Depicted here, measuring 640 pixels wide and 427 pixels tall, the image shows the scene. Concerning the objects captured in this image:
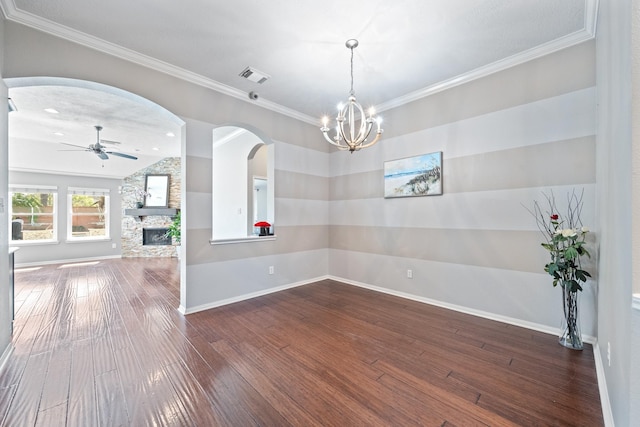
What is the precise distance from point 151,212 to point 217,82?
634 centimetres

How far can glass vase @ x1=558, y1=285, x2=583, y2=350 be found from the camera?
7.89ft

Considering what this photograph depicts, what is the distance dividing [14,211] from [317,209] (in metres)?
8.14

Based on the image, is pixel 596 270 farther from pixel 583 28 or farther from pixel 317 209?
pixel 317 209

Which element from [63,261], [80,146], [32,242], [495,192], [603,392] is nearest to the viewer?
[603,392]

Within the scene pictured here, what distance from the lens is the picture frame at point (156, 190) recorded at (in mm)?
8281

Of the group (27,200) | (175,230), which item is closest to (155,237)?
(175,230)

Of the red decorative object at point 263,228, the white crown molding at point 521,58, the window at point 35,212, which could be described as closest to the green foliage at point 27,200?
the window at point 35,212

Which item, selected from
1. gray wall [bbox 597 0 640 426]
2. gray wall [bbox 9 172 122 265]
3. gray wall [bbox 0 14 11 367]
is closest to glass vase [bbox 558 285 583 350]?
gray wall [bbox 597 0 640 426]

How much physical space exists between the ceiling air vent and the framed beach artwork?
2224mm

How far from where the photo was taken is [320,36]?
2.58 meters

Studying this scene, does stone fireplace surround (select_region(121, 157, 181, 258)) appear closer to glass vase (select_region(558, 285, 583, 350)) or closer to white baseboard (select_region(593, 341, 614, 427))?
glass vase (select_region(558, 285, 583, 350))

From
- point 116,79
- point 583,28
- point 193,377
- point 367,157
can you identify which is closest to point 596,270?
point 583,28

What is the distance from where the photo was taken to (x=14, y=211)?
262 inches

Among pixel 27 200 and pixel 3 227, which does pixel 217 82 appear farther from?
pixel 27 200
